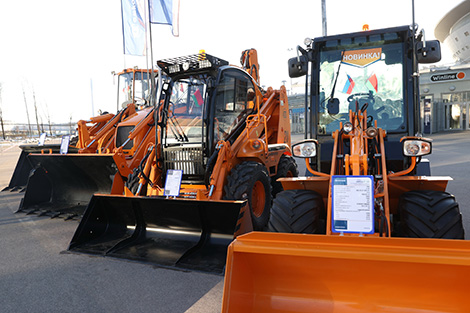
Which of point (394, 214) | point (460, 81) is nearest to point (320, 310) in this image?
point (394, 214)

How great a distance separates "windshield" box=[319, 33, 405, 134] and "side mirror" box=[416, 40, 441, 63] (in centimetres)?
21

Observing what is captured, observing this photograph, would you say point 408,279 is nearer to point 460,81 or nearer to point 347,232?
point 347,232

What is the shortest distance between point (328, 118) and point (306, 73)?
0.63 meters

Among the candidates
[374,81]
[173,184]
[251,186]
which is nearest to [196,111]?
[173,184]

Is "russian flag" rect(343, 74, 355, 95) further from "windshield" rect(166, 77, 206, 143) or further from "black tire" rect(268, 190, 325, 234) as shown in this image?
"windshield" rect(166, 77, 206, 143)

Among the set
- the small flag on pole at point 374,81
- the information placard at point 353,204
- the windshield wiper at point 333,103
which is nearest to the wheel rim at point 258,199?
the windshield wiper at point 333,103

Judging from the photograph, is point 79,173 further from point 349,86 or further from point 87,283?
point 349,86

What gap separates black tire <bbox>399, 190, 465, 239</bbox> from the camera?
2900mm

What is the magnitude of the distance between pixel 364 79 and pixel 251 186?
221 cm

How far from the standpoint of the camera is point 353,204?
272 cm

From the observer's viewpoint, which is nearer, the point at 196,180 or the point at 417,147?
the point at 417,147

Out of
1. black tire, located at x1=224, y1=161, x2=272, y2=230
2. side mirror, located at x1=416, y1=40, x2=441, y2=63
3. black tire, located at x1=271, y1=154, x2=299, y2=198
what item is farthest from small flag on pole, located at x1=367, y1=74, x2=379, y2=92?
black tire, located at x1=271, y1=154, x2=299, y2=198

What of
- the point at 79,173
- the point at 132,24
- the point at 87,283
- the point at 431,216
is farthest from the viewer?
the point at 132,24

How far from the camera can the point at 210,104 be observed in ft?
18.5
